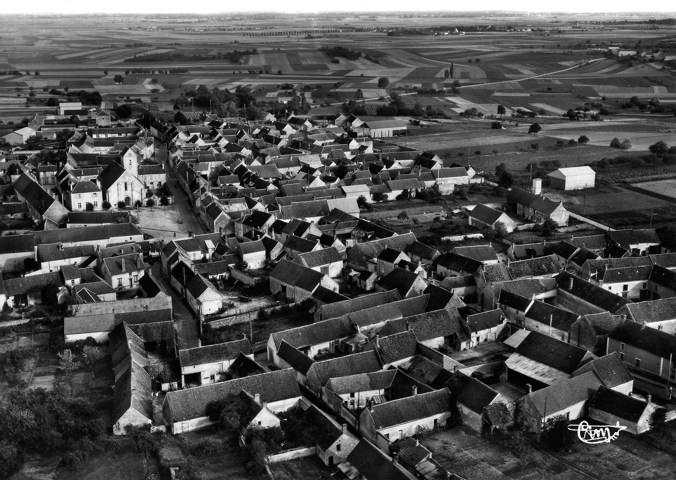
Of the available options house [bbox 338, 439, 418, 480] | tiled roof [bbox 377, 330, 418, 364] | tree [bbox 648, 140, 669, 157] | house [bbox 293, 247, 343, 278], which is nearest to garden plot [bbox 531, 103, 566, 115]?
tree [bbox 648, 140, 669, 157]

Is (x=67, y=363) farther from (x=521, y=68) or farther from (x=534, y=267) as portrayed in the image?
(x=521, y=68)

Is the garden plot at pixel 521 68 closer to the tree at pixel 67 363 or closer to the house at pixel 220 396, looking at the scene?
the tree at pixel 67 363

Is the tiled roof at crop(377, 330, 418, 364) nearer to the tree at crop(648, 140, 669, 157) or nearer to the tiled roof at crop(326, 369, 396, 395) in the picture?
the tiled roof at crop(326, 369, 396, 395)

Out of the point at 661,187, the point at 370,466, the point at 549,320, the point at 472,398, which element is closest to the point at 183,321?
the point at 472,398

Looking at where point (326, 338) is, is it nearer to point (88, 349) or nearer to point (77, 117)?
point (88, 349)

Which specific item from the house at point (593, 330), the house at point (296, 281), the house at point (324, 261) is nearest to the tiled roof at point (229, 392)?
the house at point (296, 281)

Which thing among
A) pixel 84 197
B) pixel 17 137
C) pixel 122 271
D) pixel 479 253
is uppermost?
pixel 17 137
